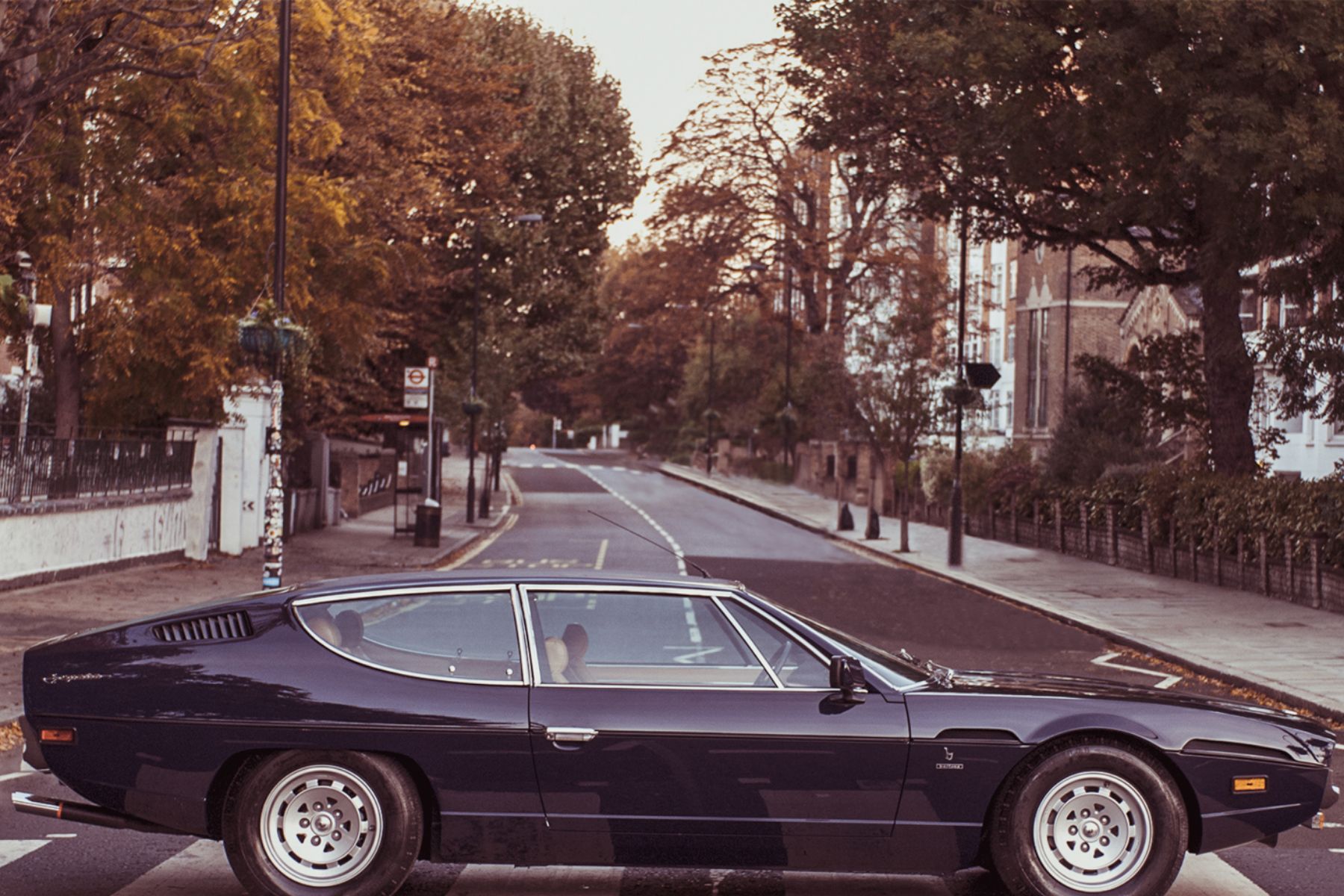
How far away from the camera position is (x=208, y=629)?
731cm

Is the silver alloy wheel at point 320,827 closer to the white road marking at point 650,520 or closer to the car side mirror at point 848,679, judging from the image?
the car side mirror at point 848,679

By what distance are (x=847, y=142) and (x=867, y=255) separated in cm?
2869

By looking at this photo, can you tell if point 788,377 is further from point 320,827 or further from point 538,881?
point 320,827

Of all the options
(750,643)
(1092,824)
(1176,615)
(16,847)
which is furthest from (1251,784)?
(1176,615)

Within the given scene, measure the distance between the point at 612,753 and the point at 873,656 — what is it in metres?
1.28

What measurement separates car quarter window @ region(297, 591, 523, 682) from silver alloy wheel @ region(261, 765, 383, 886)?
1.72 ft

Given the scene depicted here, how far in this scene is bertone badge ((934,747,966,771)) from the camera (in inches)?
273

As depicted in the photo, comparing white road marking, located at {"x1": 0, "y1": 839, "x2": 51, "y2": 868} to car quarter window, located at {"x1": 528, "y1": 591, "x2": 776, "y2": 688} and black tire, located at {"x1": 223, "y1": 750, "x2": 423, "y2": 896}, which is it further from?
car quarter window, located at {"x1": 528, "y1": 591, "x2": 776, "y2": 688}

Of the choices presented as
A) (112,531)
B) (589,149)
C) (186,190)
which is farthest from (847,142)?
(589,149)

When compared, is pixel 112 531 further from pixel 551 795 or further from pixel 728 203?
pixel 728 203

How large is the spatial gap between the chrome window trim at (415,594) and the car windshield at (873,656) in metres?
1.02

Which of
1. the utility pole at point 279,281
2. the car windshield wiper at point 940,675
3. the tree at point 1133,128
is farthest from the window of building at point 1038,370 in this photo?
the car windshield wiper at point 940,675

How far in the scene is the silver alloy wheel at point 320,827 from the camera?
693cm

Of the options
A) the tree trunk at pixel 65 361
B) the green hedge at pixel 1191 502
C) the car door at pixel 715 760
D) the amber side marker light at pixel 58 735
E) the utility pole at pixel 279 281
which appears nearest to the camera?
the car door at pixel 715 760
